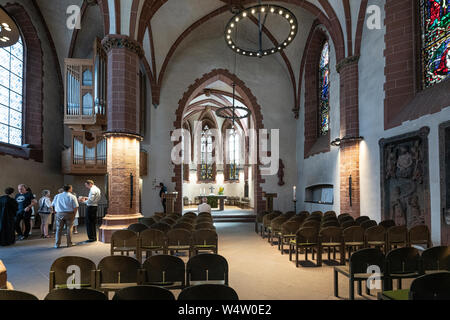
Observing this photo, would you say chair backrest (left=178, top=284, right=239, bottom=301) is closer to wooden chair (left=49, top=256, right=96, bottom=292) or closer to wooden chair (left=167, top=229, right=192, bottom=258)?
wooden chair (left=49, top=256, right=96, bottom=292)

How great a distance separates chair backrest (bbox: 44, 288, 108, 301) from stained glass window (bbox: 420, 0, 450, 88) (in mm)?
8696

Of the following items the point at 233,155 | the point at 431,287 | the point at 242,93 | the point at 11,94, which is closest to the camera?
the point at 431,287

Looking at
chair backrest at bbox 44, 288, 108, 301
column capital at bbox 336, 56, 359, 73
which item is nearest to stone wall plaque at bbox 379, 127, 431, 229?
column capital at bbox 336, 56, 359, 73

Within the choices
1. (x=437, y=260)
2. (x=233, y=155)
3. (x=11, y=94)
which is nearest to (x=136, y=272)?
(x=437, y=260)

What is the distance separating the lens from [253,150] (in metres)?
15.4

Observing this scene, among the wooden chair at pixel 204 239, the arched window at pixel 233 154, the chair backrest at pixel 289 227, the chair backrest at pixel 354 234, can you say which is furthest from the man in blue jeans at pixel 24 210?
the arched window at pixel 233 154

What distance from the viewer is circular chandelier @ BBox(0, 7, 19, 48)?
204cm

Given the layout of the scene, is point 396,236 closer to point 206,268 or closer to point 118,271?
point 206,268

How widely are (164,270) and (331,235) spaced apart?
364cm

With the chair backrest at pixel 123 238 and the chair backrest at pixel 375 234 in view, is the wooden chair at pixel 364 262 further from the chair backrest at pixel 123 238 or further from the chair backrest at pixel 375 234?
the chair backrest at pixel 123 238

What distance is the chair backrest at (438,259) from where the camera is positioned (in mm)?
3561

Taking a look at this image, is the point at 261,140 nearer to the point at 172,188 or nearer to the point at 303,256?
the point at 172,188

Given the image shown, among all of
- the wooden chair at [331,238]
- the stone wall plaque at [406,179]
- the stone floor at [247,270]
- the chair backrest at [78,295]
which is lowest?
the stone floor at [247,270]

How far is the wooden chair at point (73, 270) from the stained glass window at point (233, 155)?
2180cm
